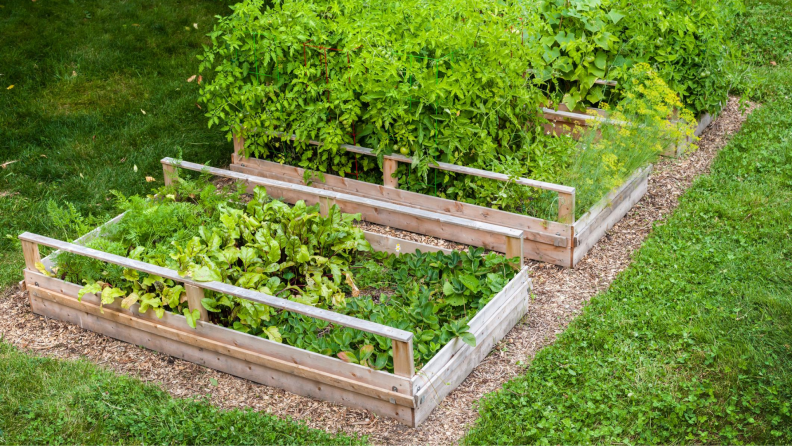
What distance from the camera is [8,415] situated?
4.34 metres

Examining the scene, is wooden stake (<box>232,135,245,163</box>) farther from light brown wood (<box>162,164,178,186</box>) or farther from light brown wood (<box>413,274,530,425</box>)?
light brown wood (<box>413,274,530,425</box>)

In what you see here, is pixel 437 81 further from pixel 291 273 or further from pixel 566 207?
pixel 291 273

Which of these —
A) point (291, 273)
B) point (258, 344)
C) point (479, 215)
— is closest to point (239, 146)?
point (291, 273)

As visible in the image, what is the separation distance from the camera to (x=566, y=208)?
18.5 ft

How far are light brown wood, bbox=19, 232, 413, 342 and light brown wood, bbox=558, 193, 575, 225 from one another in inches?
81.1

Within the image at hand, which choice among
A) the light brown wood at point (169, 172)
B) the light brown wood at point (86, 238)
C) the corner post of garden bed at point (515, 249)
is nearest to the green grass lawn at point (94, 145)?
the light brown wood at point (86, 238)

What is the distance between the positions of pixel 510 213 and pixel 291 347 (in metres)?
2.17

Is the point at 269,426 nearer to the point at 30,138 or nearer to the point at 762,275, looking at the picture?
the point at 762,275

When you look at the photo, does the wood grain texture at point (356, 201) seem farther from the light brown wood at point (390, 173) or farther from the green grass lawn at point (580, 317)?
the green grass lawn at point (580, 317)

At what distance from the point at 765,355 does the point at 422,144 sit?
281cm

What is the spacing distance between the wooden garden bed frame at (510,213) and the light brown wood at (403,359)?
1.90 meters

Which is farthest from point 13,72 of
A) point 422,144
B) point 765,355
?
point 765,355

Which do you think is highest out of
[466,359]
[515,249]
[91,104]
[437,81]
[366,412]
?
[437,81]

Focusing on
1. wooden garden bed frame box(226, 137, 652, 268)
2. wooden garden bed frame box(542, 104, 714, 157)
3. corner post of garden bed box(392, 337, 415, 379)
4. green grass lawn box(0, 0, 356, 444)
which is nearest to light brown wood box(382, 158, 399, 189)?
wooden garden bed frame box(226, 137, 652, 268)
